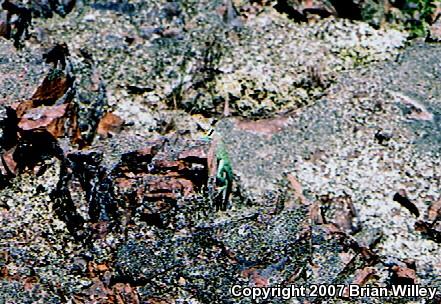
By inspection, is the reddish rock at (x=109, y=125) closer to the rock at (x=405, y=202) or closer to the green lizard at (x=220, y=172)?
the green lizard at (x=220, y=172)

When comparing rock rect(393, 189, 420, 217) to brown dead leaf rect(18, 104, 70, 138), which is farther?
rock rect(393, 189, 420, 217)

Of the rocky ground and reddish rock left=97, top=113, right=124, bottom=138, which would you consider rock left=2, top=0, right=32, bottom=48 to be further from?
reddish rock left=97, top=113, right=124, bottom=138

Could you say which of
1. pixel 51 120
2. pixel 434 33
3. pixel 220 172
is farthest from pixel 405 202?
pixel 51 120

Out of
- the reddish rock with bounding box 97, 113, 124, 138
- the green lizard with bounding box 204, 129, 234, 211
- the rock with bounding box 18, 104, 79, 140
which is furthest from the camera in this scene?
the reddish rock with bounding box 97, 113, 124, 138

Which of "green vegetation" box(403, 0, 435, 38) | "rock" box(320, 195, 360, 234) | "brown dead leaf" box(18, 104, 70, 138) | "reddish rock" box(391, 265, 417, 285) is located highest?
"green vegetation" box(403, 0, 435, 38)

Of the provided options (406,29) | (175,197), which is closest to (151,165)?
(175,197)

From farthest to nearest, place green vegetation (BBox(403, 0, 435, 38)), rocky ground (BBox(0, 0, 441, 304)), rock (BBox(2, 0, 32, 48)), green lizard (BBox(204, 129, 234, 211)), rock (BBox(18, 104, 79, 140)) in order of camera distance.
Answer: green vegetation (BBox(403, 0, 435, 38)) < rock (BBox(2, 0, 32, 48)) < rock (BBox(18, 104, 79, 140)) < green lizard (BBox(204, 129, 234, 211)) < rocky ground (BBox(0, 0, 441, 304))

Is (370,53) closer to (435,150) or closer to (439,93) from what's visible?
(439,93)

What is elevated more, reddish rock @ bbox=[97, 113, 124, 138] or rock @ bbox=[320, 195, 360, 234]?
reddish rock @ bbox=[97, 113, 124, 138]

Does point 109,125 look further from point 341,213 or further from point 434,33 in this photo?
point 434,33

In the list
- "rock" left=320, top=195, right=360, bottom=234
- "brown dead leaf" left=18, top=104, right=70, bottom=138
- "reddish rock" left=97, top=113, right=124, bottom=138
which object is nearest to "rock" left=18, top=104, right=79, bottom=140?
"brown dead leaf" left=18, top=104, right=70, bottom=138
